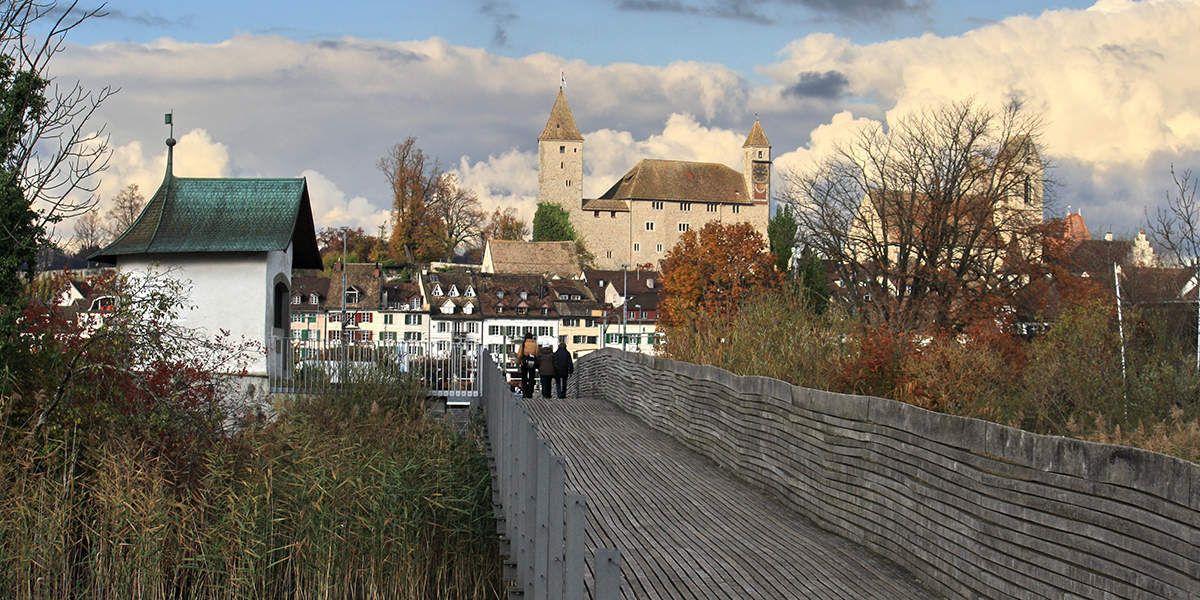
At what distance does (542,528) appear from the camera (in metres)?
5.25

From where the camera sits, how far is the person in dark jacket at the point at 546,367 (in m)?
22.2

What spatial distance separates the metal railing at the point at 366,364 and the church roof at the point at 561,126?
113 metres

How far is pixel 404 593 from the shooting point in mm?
11102

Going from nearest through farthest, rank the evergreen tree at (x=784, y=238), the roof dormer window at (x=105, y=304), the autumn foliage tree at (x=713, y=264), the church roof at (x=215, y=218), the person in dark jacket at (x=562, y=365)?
the roof dormer window at (x=105, y=304) < the church roof at (x=215, y=218) < the person in dark jacket at (x=562, y=365) < the evergreen tree at (x=784, y=238) < the autumn foliage tree at (x=713, y=264)

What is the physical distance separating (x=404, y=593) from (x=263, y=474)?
219cm

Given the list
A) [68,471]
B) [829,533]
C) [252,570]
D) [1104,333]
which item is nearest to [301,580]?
[252,570]

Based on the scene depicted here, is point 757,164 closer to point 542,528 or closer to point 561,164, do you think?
point 561,164

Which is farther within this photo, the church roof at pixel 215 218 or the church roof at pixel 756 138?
the church roof at pixel 756 138

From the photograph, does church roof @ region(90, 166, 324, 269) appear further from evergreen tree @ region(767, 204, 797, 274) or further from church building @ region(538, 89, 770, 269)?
church building @ region(538, 89, 770, 269)

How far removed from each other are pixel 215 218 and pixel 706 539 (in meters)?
17.4

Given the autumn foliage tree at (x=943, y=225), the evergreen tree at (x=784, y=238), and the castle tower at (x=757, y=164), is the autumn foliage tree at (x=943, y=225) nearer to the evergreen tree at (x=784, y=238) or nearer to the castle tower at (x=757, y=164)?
the evergreen tree at (x=784, y=238)

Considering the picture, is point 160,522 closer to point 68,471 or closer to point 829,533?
point 68,471

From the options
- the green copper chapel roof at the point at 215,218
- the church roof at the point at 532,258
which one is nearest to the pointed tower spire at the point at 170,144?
the green copper chapel roof at the point at 215,218

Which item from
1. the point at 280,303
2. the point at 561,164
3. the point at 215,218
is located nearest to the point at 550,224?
the point at 561,164
